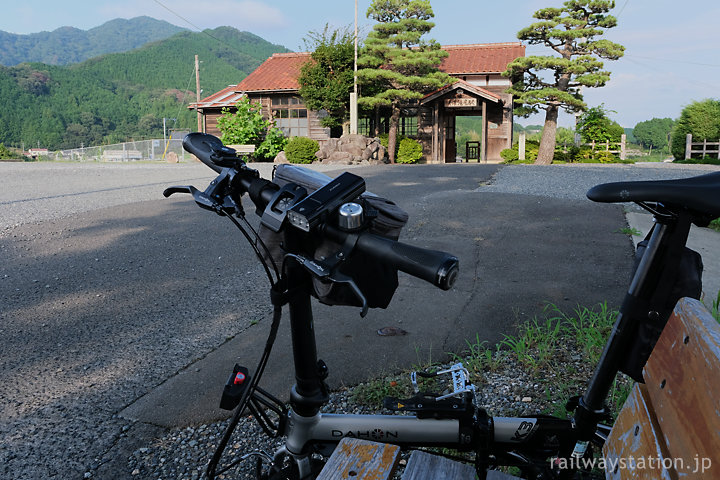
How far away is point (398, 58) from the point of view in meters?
22.4

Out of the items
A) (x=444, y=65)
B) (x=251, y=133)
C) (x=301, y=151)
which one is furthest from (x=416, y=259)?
(x=444, y=65)

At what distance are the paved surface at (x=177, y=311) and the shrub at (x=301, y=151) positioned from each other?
568 inches

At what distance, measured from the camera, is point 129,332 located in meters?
3.56

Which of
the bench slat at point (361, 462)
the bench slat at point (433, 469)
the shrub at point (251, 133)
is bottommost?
the bench slat at point (433, 469)

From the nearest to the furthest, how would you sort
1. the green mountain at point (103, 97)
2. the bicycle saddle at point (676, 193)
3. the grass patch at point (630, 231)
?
the bicycle saddle at point (676, 193), the grass patch at point (630, 231), the green mountain at point (103, 97)

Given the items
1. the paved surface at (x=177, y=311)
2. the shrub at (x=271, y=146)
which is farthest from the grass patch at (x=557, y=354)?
the shrub at (x=271, y=146)

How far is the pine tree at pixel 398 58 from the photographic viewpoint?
22.2m

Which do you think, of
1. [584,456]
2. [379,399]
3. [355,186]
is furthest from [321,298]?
[379,399]

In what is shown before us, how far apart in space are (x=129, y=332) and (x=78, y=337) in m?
0.31

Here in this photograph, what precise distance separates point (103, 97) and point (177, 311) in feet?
300

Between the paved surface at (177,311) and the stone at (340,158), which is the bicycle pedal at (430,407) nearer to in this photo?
the paved surface at (177,311)

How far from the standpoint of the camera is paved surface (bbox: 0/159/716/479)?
254 centimetres

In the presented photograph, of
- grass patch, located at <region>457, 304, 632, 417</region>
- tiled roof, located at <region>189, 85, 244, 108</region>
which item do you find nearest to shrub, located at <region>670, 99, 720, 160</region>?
tiled roof, located at <region>189, 85, 244, 108</region>

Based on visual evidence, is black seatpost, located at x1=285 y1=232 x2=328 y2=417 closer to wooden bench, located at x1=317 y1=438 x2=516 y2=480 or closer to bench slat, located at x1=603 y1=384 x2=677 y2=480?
wooden bench, located at x1=317 y1=438 x2=516 y2=480
